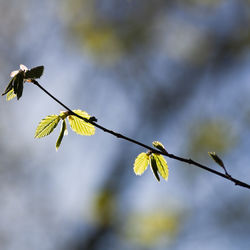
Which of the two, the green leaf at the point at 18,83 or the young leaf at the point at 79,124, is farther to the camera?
the young leaf at the point at 79,124

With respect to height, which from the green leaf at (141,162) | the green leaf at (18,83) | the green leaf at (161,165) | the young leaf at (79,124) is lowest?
the green leaf at (18,83)

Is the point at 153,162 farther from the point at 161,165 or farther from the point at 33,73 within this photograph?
the point at 33,73

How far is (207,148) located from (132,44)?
1.42 metres

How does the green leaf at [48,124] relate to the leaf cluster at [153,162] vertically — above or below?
below

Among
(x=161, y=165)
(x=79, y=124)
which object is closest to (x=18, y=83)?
(x=79, y=124)

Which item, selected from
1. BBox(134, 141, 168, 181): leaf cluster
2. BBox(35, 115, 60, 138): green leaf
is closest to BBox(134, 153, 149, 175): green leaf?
BBox(134, 141, 168, 181): leaf cluster

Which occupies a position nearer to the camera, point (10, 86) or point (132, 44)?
point (10, 86)

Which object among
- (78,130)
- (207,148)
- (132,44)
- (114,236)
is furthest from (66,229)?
(78,130)

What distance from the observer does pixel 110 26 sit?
12.4 ft

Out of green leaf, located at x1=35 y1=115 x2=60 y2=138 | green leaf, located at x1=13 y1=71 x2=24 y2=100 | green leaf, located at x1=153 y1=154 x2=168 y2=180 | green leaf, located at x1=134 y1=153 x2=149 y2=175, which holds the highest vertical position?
green leaf, located at x1=153 y1=154 x2=168 y2=180

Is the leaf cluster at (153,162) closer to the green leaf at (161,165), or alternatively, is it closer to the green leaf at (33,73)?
the green leaf at (161,165)

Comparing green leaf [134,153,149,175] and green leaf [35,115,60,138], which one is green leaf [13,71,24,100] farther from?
green leaf [134,153,149,175]

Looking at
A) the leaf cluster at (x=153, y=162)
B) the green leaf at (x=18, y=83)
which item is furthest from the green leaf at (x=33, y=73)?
the leaf cluster at (x=153, y=162)

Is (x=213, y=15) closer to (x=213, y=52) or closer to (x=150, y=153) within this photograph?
(x=213, y=52)
